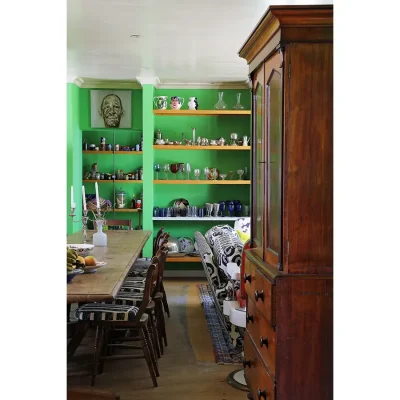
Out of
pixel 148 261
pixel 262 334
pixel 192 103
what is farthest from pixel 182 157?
pixel 262 334

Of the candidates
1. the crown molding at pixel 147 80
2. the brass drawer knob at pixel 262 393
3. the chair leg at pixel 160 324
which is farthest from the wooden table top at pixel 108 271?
the crown molding at pixel 147 80

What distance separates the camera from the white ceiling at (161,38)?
15.7ft

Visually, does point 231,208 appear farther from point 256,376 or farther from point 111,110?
point 256,376

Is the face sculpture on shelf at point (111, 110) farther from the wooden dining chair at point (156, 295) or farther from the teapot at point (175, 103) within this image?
the wooden dining chair at point (156, 295)

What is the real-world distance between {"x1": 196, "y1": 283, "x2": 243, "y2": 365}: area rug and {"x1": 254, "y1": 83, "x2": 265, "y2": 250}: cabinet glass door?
1624 millimetres

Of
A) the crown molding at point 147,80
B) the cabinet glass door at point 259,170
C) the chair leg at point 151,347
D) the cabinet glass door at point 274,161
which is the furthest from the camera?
the crown molding at point 147,80

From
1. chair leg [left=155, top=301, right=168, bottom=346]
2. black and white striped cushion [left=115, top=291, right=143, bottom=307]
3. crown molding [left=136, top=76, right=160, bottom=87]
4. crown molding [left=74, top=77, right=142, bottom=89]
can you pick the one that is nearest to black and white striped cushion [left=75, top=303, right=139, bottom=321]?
black and white striped cushion [left=115, top=291, right=143, bottom=307]

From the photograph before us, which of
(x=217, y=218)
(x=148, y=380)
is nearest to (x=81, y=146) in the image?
(x=217, y=218)

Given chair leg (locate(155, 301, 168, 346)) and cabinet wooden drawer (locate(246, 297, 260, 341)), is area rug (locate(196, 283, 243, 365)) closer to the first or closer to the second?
chair leg (locate(155, 301, 168, 346))

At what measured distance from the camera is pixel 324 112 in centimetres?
260

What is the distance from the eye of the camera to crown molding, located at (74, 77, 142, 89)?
28.0 feet

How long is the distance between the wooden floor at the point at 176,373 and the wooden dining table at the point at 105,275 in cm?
34
